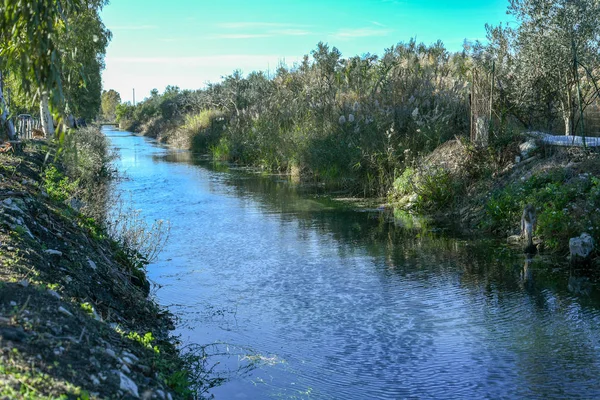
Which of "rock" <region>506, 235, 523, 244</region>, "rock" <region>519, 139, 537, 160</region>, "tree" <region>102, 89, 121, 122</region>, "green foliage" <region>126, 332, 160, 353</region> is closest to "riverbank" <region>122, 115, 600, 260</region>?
"rock" <region>519, 139, 537, 160</region>

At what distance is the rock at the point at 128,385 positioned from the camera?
444cm

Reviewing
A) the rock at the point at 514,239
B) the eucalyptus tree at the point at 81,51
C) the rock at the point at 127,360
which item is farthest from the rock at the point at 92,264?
the rock at the point at 514,239

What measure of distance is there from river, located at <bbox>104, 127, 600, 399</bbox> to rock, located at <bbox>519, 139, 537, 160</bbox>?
2.79 m

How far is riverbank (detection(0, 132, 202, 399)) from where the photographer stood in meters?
4.15

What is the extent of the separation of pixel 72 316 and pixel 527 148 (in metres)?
12.4

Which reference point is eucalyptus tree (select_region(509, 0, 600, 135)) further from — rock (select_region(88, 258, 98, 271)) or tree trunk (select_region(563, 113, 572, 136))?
rock (select_region(88, 258, 98, 271))

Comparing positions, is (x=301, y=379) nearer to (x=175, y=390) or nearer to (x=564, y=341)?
(x=175, y=390)

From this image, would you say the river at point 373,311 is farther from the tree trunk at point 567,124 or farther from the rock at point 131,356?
the tree trunk at point 567,124

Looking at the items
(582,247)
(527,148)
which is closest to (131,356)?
(582,247)

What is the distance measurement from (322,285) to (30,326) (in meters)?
6.19

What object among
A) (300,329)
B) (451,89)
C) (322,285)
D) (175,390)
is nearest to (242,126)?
(451,89)

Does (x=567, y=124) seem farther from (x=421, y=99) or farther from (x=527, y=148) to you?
(x=421, y=99)

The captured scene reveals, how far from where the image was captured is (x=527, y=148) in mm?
15391

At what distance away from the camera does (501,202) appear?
1380 cm
